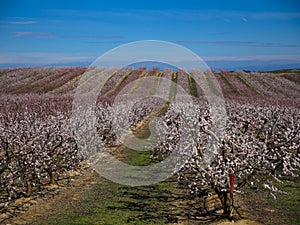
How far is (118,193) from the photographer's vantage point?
40.1 ft

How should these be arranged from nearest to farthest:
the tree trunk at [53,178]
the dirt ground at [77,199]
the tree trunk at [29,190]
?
1. the dirt ground at [77,199]
2. the tree trunk at [29,190]
3. the tree trunk at [53,178]

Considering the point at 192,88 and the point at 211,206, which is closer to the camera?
the point at 211,206

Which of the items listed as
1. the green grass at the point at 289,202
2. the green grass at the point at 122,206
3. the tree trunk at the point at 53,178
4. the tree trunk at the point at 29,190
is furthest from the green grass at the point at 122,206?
the green grass at the point at 289,202

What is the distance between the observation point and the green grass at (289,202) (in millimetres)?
9720

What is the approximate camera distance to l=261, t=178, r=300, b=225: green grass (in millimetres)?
9720

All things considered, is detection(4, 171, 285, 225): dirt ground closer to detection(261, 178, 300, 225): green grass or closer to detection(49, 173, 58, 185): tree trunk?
detection(261, 178, 300, 225): green grass

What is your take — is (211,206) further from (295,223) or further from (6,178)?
(6,178)

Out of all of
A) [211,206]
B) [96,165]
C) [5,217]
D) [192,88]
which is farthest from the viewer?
[192,88]

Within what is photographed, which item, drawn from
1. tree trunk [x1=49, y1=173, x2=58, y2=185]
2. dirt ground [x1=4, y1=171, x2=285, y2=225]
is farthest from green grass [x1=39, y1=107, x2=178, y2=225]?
tree trunk [x1=49, y1=173, x2=58, y2=185]

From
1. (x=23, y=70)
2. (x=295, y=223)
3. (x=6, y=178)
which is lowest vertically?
(x=295, y=223)

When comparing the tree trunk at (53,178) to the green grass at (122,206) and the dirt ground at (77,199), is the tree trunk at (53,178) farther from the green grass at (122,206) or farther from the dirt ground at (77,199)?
the green grass at (122,206)

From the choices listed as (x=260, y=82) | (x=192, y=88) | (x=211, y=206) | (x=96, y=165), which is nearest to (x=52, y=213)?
(x=211, y=206)

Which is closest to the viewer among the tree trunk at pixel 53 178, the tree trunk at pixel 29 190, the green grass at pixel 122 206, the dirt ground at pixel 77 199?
the dirt ground at pixel 77 199

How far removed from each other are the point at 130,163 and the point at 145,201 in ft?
17.5
